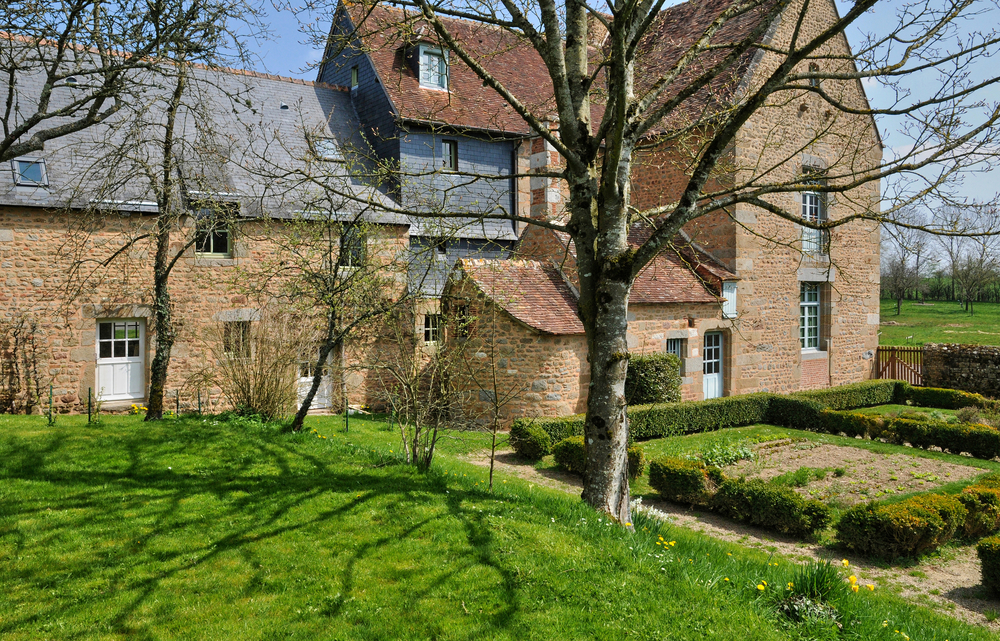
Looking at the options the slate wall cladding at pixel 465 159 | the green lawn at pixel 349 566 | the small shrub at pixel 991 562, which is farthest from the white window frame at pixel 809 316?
the green lawn at pixel 349 566

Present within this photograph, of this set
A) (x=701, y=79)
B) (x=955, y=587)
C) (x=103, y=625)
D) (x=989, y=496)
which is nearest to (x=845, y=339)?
(x=989, y=496)

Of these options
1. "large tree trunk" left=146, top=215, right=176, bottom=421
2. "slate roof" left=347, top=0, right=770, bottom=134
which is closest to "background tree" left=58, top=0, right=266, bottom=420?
"large tree trunk" left=146, top=215, right=176, bottom=421

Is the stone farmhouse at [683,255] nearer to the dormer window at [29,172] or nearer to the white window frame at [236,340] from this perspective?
the white window frame at [236,340]

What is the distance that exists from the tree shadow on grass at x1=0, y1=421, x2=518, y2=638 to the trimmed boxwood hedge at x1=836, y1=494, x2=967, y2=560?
15.0 feet

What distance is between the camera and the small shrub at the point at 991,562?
21.7ft

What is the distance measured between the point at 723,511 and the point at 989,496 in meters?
3.29

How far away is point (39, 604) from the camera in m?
4.34

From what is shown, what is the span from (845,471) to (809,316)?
8.65 meters

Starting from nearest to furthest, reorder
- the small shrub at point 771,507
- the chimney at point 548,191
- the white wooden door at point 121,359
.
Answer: the small shrub at point 771,507, the white wooden door at point 121,359, the chimney at point 548,191

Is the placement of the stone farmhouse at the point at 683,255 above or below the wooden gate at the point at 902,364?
above

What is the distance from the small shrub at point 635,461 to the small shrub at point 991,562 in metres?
4.60

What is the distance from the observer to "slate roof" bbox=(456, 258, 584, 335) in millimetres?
13223

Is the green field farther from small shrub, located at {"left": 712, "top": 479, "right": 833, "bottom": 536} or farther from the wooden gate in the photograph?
small shrub, located at {"left": 712, "top": 479, "right": 833, "bottom": 536}

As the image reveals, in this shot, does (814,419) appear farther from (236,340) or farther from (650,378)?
(236,340)
